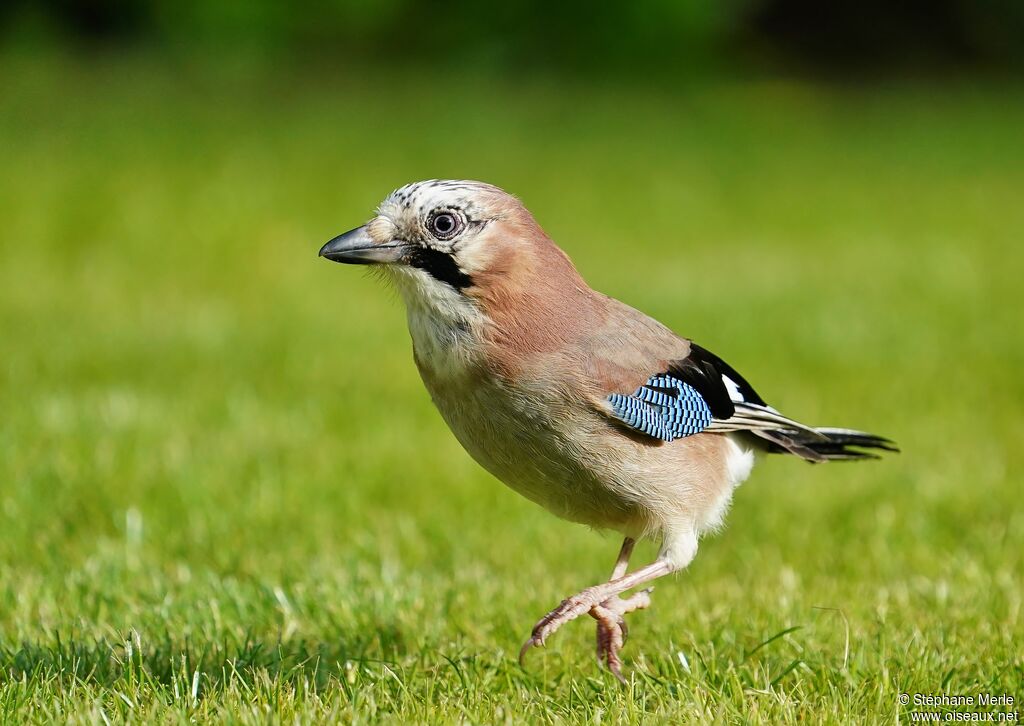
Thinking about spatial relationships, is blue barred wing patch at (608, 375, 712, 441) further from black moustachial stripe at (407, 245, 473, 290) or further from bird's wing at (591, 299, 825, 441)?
black moustachial stripe at (407, 245, 473, 290)

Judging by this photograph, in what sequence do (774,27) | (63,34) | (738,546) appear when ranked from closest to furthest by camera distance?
(738,546) < (63,34) < (774,27)

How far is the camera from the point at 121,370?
26.8ft

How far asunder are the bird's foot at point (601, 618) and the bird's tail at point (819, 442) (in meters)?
0.78

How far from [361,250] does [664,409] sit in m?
0.97

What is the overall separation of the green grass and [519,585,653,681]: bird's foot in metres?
0.15

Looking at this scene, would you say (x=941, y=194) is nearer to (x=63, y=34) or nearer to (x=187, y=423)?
(x=187, y=423)

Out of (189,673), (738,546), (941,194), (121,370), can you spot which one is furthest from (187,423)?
(941,194)

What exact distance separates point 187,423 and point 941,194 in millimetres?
11090

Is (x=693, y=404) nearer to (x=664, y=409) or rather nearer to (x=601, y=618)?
(x=664, y=409)

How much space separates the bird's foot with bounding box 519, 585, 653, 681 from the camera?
3639 mm

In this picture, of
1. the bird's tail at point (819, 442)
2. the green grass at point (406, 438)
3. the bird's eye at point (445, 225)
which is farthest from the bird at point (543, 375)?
the bird's tail at point (819, 442)

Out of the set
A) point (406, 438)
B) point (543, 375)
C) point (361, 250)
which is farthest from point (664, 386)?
point (406, 438)

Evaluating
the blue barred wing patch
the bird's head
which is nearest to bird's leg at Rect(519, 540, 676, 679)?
the blue barred wing patch

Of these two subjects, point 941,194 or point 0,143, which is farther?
point 941,194
